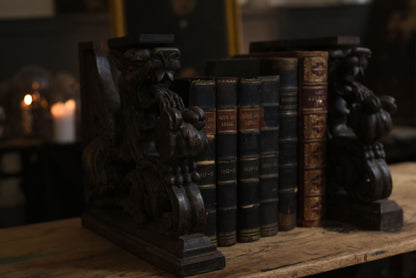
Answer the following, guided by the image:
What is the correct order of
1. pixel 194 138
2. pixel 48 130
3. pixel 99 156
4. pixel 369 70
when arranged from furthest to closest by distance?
1. pixel 369 70
2. pixel 48 130
3. pixel 99 156
4. pixel 194 138

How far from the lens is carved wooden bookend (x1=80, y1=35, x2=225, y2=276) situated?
936mm

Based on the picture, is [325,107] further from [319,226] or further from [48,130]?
[48,130]

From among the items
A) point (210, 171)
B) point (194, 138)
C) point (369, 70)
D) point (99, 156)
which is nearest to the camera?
point (194, 138)

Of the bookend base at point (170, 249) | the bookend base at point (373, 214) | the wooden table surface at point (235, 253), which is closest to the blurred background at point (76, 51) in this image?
the wooden table surface at point (235, 253)

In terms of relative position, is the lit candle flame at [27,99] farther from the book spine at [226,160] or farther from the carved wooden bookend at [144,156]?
the book spine at [226,160]

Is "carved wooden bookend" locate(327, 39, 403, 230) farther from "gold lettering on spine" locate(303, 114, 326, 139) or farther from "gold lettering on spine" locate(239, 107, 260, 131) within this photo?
"gold lettering on spine" locate(239, 107, 260, 131)

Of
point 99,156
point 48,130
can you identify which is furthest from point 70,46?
point 99,156

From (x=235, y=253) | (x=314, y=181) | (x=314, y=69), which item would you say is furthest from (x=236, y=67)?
(x=235, y=253)

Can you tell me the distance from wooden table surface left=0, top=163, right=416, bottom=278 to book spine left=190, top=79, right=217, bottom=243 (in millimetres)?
77

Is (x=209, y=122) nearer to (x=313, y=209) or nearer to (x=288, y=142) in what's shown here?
(x=288, y=142)

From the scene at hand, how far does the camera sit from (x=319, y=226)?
4.10ft

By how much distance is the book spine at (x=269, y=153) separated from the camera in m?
1.16

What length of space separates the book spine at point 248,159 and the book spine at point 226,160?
15mm

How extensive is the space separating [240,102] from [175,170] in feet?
0.78
